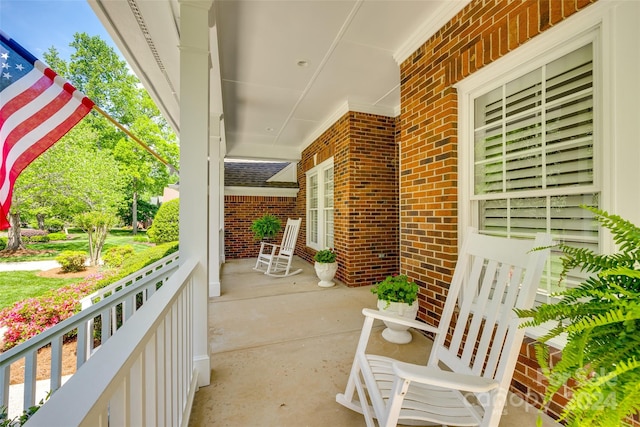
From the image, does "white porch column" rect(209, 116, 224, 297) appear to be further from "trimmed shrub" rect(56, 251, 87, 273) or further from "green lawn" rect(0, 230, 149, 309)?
"trimmed shrub" rect(56, 251, 87, 273)

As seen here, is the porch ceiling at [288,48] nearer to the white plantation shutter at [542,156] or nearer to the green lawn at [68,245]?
the white plantation shutter at [542,156]

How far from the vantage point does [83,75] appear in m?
12.2

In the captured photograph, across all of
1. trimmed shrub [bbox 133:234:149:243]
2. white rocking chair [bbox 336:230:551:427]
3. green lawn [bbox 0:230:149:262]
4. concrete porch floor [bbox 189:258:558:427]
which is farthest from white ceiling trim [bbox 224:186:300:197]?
trimmed shrub [bbox 133:234:149:243]

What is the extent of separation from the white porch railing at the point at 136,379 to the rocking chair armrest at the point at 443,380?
81 centimetres

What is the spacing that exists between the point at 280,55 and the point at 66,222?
10064 millimetres

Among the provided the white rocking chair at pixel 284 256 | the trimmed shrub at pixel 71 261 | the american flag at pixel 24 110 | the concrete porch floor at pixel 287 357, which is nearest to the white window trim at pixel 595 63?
the concrete porch floor at pixel 287 357

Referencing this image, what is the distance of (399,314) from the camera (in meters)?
2.37

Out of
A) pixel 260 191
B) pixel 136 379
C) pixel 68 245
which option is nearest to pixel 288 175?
pixel 260 191

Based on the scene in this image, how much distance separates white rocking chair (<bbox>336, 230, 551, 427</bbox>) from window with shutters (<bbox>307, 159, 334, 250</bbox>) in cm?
353

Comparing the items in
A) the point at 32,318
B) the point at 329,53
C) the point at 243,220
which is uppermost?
the point at 329,53

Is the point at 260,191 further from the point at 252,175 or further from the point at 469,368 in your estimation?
the point at 469,368

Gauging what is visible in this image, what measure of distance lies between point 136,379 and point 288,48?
2969mm

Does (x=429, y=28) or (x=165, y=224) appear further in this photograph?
(x=165, y=224)

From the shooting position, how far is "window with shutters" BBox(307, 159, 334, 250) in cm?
519
